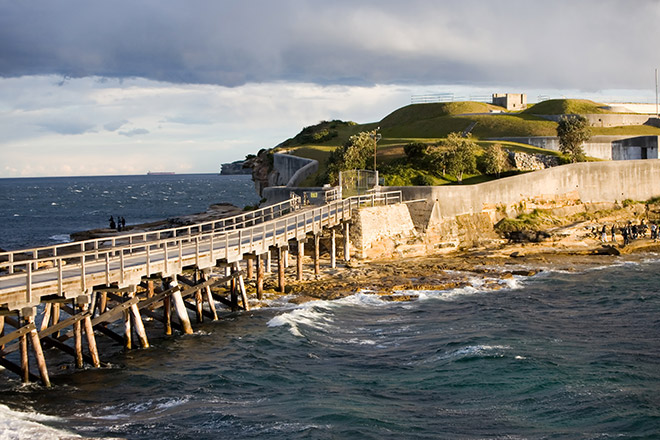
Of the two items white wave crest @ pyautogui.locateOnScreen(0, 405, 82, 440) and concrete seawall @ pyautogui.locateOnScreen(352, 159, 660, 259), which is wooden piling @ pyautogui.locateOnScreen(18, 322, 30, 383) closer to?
white wave crest @ pyautogui.locateOnScreen(0, 405, 82, 440)

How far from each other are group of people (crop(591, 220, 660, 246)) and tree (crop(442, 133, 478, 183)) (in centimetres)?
946

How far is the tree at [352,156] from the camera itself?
54.5m

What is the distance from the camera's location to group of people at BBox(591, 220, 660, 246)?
4953 centimetres

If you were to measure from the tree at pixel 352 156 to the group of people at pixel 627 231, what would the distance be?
16.9 meters

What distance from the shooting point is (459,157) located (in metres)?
52.8

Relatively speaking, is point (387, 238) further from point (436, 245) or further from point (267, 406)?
point (267, 406)

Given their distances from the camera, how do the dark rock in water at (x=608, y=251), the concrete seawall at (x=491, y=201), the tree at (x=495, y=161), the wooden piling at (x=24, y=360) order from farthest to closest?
1. the tree at (x=495, y=161)
2. the dark rock in water at (x=608, y=251)
3. the concrete seawall at (x=491, y=201)
4. the wooden piling at (x=24, y=360)

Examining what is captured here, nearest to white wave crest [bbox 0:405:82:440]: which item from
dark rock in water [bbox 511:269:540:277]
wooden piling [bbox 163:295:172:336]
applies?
wooden piling [bbox 163:295:172:336]

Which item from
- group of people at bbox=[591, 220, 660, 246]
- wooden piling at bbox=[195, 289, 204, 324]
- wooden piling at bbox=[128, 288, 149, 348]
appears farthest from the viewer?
group of people at bbox=[591, 220, 660, 246]

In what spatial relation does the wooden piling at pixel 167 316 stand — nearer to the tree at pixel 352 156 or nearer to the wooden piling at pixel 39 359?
the wooden piling at pixel 39 359

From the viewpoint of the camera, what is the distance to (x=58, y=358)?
25.6m

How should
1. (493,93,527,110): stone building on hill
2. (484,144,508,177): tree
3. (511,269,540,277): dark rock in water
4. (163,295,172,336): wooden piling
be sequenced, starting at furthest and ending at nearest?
(493,93,527,110): stone building on hill < (484,144,508,177): tree < (511,269,540,277): dark rock in water < (163,295,172,336): wooden piling

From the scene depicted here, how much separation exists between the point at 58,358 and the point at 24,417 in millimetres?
6640

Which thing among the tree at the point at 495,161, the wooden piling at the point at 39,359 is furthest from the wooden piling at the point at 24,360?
the tree at the point at 495,161
